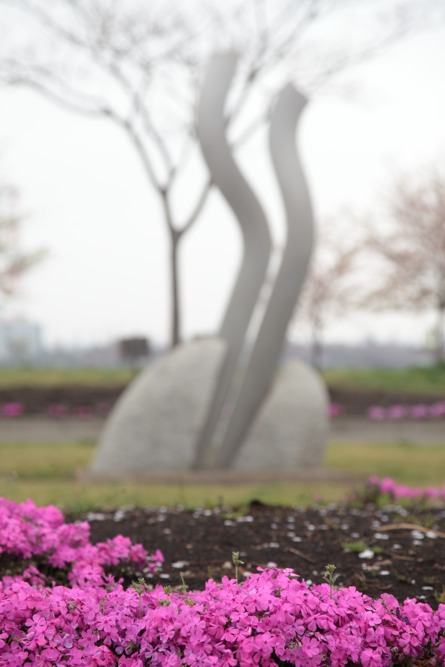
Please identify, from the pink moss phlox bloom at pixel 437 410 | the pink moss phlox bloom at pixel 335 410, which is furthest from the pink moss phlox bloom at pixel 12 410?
the pink moss phlox bloom at pixel 437 410

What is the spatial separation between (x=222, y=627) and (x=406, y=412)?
1538 cm

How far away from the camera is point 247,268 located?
33.2 ft

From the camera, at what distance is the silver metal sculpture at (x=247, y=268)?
32.5 ft

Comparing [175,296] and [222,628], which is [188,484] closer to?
[222,628]

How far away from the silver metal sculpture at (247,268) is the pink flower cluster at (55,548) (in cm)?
549

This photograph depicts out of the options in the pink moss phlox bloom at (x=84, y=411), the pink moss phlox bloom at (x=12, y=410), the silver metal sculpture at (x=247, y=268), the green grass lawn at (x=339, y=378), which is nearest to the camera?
the silver metal sculpture at (x=247, y=268)

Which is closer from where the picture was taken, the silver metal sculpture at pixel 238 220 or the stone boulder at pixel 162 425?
the stone boulder at pixel 162 425

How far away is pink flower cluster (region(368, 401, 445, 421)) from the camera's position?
685 inches

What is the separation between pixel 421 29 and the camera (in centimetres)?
1895

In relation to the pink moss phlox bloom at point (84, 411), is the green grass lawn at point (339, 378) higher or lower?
higher

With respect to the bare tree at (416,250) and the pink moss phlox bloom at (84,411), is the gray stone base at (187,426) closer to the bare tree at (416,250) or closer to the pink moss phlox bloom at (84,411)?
the pink moss phlox bloom at (84,411)

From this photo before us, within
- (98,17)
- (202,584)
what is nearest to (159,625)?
(202,584)

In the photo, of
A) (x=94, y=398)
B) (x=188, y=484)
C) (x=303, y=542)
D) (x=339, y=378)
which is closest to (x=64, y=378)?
(x=94, y=398)

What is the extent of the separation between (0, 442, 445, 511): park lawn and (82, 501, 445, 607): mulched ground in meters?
0.52
